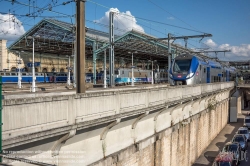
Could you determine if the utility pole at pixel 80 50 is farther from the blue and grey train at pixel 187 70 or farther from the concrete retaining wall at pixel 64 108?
the blue and grey train at pixel 187 70

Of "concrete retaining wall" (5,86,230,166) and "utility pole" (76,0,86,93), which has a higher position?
"utility pole" (76,0,86,93)

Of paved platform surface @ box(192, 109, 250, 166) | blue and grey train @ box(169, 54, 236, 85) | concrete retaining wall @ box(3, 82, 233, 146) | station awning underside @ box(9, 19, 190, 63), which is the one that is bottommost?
paved platform surface @ box(192, 109, 250, 166)

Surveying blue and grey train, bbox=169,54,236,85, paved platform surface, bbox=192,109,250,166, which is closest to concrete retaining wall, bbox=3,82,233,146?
blue and grey train, bbox=169,54,236,85

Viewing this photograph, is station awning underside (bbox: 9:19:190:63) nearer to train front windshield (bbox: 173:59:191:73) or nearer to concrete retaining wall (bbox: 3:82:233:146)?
train front windshield (bbox: 173:59:191:73)

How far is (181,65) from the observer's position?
79.7 feet

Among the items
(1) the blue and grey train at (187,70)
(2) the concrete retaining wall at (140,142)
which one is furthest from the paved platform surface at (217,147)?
(1) the blue and grey train at (187,70)

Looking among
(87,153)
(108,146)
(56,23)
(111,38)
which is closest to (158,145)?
(108,146)

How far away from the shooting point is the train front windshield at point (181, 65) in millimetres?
23844

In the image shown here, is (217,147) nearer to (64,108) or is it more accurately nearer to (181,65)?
(181,65)

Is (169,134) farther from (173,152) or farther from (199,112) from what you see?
A: (199,112)

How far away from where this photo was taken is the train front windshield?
23.8 m

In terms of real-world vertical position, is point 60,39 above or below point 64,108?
above

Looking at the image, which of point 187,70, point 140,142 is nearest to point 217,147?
point 187,70

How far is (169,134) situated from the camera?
16.8 meters
